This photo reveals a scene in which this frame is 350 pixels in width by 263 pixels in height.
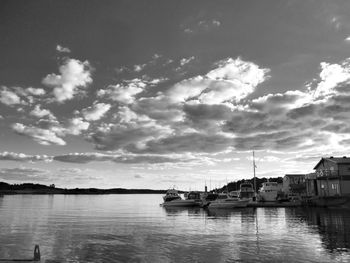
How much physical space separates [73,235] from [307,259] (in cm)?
2810

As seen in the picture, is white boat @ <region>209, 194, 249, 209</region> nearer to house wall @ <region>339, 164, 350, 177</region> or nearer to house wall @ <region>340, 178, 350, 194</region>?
house wall @ <region>340, 178, 350, 194</region>

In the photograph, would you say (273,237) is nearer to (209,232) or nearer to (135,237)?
(209,232)

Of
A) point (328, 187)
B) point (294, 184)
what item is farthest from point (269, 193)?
point (328, 187)

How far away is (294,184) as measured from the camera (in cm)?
12581

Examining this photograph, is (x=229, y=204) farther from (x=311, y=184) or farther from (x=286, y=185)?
(x=286, y=185)

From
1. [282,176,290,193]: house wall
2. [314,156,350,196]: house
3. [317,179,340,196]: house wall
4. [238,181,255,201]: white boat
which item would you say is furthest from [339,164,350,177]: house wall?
[282,176,290,193]: house wall

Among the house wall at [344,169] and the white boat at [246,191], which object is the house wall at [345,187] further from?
the white boat at [246,191]

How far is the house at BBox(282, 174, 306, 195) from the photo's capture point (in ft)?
407

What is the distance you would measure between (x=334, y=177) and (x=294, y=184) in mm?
31267

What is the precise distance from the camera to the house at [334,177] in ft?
306

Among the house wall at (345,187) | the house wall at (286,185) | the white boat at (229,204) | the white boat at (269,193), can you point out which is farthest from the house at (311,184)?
the white boat at (229,204)

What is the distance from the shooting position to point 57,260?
28000 millimetres

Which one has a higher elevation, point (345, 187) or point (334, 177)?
point (334, 177)

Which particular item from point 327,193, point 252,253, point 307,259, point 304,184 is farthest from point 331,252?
point 304,184
